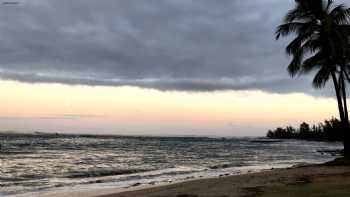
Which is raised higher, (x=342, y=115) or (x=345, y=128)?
(x=342, y=115)

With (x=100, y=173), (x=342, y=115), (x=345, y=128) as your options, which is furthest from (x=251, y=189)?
(x=342, y=115)

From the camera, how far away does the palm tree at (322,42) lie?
925 inches

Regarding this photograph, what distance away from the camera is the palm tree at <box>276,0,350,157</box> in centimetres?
2350

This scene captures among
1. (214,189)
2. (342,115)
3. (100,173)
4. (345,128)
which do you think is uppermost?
(342,115)

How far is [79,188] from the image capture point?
17203mm

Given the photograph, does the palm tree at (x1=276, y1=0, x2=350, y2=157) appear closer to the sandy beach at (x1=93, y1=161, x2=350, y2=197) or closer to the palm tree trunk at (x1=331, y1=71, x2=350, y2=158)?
the palm tree trunk at (x1=331, y1=71, x2=350, y2=158)

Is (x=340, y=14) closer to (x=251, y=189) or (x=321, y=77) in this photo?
(x=321, y=77)

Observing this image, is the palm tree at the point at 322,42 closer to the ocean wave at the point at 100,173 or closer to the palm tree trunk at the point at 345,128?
the palm tree trunk at the point at 345,128

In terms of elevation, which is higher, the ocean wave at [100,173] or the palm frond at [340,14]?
the palm frond at [340,14]

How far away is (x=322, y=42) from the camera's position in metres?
24.0

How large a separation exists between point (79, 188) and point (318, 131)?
117 meters

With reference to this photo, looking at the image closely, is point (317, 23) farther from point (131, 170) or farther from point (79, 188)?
point (79, 188)

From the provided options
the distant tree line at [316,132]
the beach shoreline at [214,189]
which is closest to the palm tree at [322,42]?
the beach shoreline at [214,189]

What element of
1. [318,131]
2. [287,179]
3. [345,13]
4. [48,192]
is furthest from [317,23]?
[318,131]
